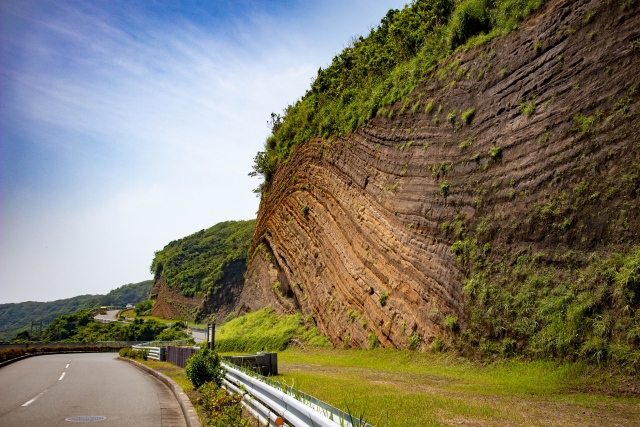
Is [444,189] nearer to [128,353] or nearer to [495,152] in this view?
[495,152]

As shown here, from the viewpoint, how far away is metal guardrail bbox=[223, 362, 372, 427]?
4.59 metres

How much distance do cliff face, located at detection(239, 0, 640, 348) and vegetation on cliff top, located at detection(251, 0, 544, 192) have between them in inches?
35.2

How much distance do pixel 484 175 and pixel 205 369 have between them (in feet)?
32.9

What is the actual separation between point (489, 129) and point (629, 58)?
14.0ft

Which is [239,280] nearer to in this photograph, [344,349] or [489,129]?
[344,349]

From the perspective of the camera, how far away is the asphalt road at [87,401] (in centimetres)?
879

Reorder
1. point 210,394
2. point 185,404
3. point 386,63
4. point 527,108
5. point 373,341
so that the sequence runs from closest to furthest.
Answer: point 210,394 → point 185,404 → point 527,108 → point 373,341 → point 386,63

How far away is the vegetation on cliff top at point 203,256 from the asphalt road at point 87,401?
57.9m

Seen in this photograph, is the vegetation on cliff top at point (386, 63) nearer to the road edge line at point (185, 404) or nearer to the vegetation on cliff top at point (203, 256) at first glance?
the road edge line at point (185, 404)

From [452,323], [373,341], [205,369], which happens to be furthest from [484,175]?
[205,369]

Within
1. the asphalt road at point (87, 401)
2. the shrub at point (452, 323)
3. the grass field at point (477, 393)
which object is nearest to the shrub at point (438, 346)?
the grass field at point (477, 393)

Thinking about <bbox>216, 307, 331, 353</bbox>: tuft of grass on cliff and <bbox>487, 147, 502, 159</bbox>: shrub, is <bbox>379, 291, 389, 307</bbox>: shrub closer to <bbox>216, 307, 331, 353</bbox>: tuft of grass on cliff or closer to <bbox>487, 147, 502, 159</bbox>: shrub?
<bbox>216, 307, 331, 353</bbox>: tuft of grass on cliff

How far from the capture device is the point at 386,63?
24.4 metres

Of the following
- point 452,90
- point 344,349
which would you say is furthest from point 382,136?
point 344,349
